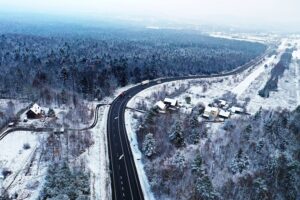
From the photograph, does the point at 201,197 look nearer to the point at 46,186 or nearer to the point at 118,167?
the point at 118,167

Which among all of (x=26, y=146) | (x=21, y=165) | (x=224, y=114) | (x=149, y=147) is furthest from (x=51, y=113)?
(x=224, y=114)

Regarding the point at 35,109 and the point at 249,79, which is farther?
the point at 249,79

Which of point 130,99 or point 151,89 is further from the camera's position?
point 151,89

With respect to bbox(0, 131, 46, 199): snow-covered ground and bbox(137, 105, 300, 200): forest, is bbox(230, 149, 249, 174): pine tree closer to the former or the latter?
bbox(137, 105, 300, 200): forest

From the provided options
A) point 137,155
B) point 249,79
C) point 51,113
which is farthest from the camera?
point 249,79

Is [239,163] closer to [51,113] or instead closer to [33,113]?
[51,113]

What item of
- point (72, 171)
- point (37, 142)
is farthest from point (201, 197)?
point (37, 142)

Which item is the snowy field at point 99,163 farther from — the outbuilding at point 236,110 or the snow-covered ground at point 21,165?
the outbuilding at point 236,110
